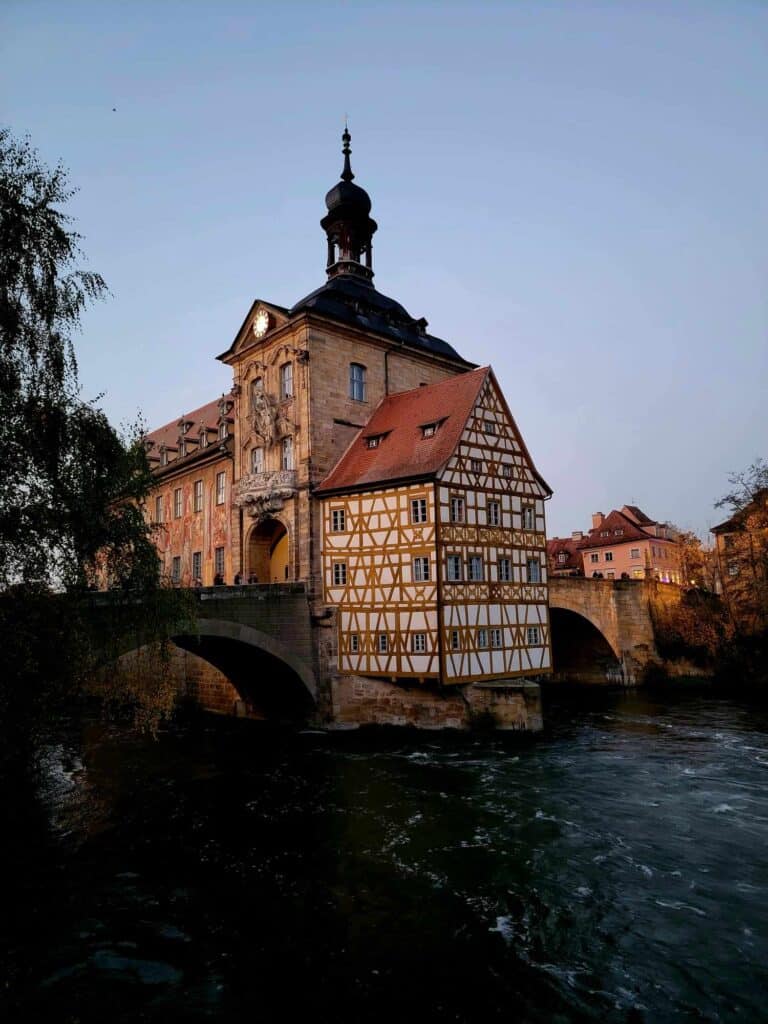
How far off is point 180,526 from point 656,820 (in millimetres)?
27008

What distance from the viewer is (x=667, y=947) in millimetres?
8672

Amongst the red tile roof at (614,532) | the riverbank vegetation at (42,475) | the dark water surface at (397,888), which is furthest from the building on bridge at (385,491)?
the red tile roof at (614,532)

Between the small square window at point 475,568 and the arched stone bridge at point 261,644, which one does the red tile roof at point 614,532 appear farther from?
the arched stone bridge at point 261,644

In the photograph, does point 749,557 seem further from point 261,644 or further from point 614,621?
point 261,644

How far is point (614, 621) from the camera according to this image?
3416cm

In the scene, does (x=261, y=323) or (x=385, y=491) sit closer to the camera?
(x=385, y=491)

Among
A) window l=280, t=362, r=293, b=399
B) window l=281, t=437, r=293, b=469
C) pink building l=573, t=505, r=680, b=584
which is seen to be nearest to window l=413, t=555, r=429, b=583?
window l=281, t=437, r=293, b=469

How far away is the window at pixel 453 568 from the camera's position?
69.4 feet

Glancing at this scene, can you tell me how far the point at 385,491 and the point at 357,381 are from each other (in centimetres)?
593

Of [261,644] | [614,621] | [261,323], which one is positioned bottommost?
[261,644]

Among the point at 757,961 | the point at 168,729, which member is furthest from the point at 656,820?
the point at 168,729

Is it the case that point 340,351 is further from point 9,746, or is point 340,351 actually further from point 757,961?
point 757,961

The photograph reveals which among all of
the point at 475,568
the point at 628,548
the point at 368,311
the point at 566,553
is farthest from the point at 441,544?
the point at 566,553

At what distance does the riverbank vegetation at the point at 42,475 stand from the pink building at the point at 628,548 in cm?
5029
